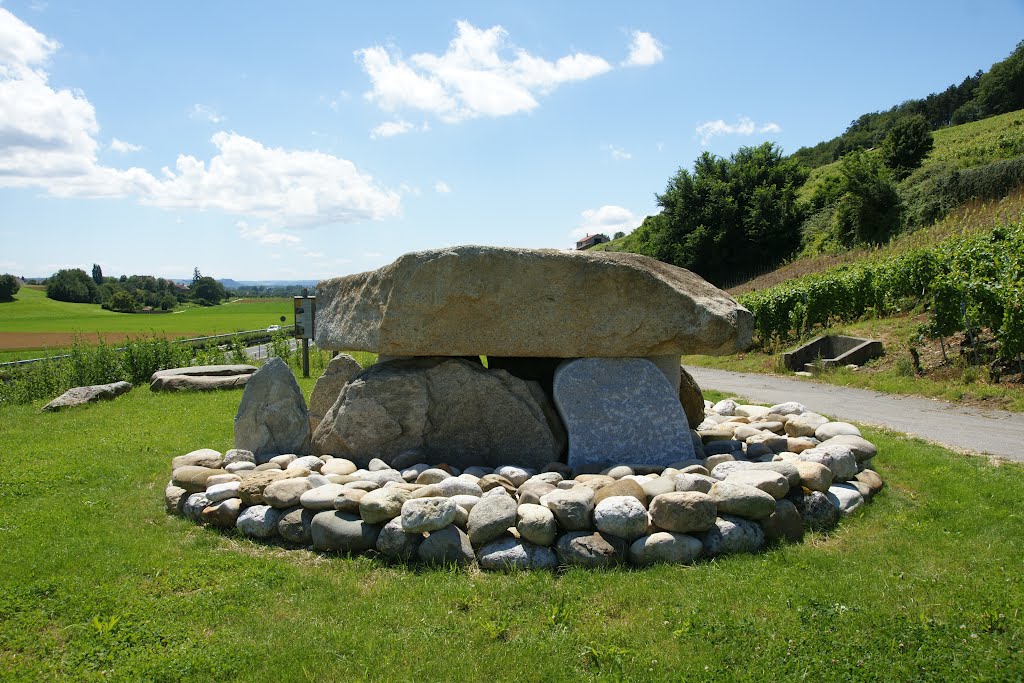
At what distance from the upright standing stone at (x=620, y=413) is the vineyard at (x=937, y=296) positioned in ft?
26.2

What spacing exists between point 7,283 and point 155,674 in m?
50.2

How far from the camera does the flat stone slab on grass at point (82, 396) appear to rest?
12.0 meters

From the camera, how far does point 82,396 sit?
489 inches

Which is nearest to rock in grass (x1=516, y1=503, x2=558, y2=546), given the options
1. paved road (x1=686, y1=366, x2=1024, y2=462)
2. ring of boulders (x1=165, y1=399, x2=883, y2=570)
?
ring of boulders (x1=165, y1=399, x2=883, y2=570)

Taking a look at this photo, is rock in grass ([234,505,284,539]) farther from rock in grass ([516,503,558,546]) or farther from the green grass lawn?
rock in grass ([516,503,558,546])

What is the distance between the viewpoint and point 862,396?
1262 cm

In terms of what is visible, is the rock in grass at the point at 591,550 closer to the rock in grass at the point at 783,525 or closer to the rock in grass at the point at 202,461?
the rock in grass at the point at 783,525

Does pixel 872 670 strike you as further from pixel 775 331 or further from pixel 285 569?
pixel 775 331

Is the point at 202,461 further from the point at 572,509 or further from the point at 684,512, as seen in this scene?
the point at 684,512

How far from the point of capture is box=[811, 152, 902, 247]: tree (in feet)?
112

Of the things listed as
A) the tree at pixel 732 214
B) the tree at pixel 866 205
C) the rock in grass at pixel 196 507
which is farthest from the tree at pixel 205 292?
the rock in grass at pixel 196 507

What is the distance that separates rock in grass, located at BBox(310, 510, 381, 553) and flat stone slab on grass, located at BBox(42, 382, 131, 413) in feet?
30.0

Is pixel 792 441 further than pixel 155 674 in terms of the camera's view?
Yes

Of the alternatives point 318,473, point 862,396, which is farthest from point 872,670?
point 862,396
